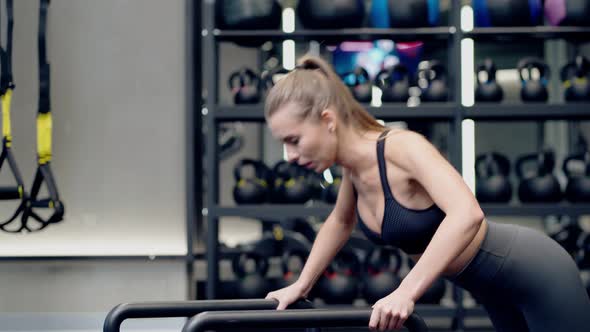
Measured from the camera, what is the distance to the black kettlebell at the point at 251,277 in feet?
11.5

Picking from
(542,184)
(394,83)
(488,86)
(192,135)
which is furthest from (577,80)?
(192,135)

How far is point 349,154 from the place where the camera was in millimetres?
1668

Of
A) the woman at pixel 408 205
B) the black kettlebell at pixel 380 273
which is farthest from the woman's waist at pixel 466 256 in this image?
the black kettlebell at pixel 380 273

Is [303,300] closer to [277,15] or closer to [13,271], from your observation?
[277,15]

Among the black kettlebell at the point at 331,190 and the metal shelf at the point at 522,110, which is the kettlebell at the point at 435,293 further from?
the metal shelf at the point at 522,110

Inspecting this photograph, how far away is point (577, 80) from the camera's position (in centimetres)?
356

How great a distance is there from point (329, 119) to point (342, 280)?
6.60 feet

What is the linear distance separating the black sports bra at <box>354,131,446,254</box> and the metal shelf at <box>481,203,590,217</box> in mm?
1920

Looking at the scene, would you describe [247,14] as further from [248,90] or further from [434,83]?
[434,83]

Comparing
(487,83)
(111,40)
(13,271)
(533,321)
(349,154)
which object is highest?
(111,40)

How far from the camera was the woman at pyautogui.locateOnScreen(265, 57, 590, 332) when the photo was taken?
1583 millimetres

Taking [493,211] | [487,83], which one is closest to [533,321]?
[493,211]

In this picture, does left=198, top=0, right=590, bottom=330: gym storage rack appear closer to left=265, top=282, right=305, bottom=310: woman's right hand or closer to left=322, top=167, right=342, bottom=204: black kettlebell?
left=322, top=167, right=342, bottom=204: black kettlebell

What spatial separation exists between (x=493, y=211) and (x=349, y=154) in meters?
2.00
